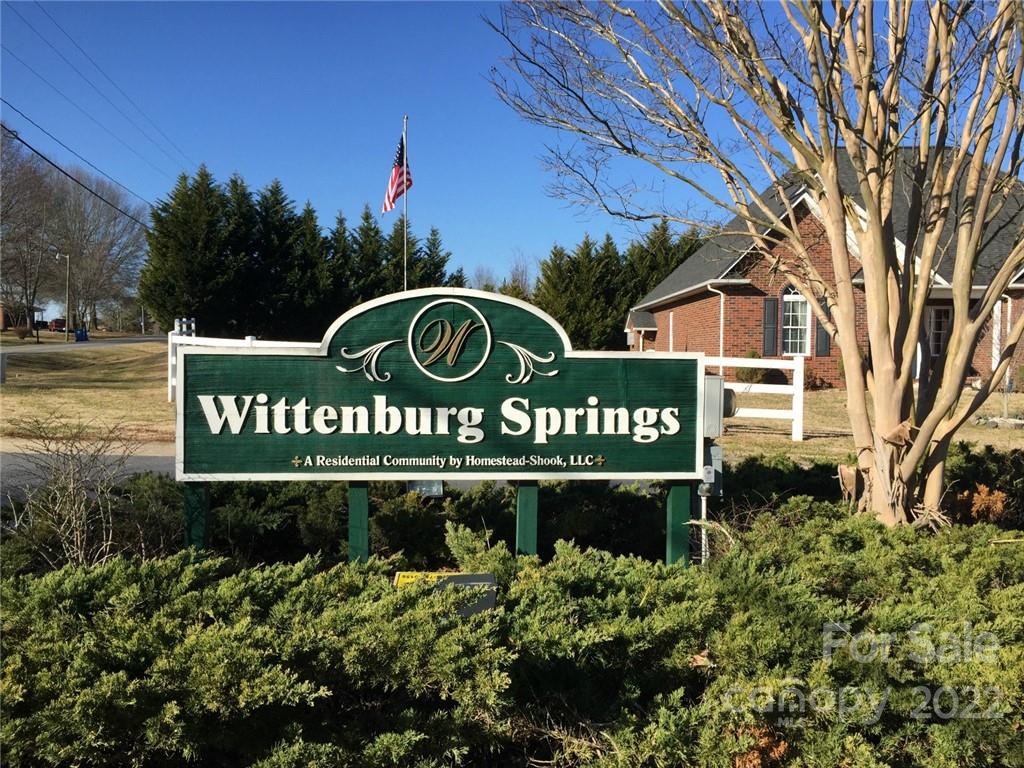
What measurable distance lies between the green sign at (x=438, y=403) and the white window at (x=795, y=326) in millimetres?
17999

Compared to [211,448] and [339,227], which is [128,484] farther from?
[339,227]

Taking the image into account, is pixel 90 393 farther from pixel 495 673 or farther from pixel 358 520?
pixel 495 673

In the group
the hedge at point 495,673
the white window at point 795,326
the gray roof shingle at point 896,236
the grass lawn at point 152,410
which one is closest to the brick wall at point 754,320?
the white window at point 795,326

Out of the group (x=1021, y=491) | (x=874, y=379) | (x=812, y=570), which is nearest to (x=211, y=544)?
(x=812, y=570)

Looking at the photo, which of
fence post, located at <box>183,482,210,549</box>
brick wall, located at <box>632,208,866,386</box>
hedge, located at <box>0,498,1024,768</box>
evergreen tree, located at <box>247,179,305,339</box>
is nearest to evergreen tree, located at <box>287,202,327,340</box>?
evergreen tree, located at <box>247,179,305,339</box>

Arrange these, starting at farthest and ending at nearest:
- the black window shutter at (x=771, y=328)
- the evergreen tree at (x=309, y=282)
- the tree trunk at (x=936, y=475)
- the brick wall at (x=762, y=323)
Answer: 1. the evergreen tree at (x=309, y=282)
2. the black window shutter at (x=771, y=328)
3. the brick wall at (x=762, y=323)
4. the tree trunk at (x=936, y=475)

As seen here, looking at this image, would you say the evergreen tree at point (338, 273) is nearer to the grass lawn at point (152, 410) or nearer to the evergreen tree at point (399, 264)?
the evergreen tree at point (399, 264)

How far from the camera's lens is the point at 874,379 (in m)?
4.94

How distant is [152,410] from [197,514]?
429 inches

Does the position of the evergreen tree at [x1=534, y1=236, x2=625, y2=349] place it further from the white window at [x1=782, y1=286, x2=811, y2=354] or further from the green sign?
the green sign

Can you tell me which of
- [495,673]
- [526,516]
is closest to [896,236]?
[526,516]

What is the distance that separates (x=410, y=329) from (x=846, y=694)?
2698 millimetres

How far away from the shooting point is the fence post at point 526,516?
4438mm

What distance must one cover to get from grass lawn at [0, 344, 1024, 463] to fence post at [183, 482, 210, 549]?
1.84 m
